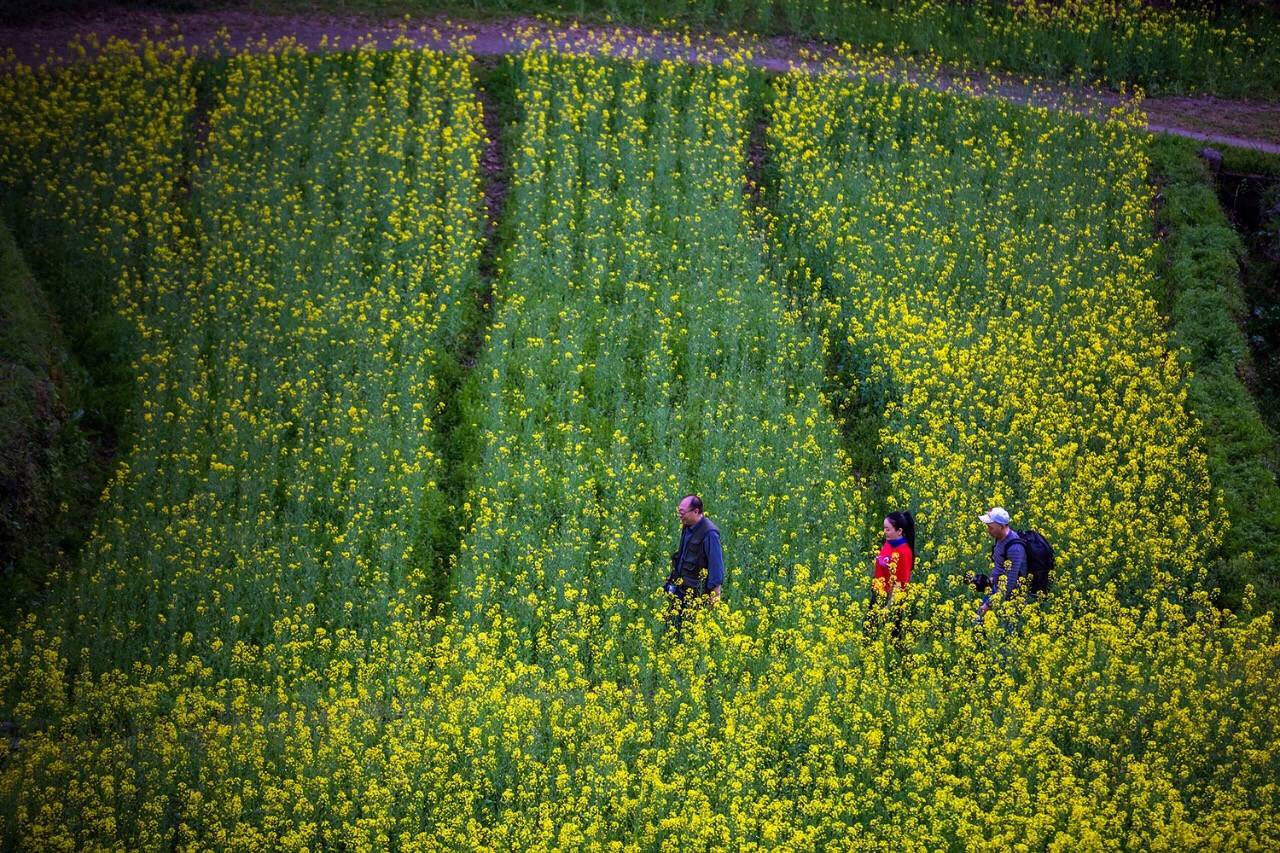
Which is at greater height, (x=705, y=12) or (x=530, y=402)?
(x=705, y=12)

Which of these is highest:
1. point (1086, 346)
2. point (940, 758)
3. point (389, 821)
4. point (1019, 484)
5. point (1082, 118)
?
point (1082, 118)

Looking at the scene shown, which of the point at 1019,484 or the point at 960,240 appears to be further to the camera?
the point at 960,240

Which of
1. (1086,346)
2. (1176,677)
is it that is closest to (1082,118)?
(1086,346)

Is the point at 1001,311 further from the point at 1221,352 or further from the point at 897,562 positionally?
the point at 897,562

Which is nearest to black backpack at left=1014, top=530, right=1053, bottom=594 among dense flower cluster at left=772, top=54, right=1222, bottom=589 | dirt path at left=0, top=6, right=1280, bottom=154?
dense flower cluster at left=772, top=54, right=1222, bottom=589

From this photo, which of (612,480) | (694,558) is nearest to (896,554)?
(694,558)

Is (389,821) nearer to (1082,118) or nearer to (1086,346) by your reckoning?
(1086,346)

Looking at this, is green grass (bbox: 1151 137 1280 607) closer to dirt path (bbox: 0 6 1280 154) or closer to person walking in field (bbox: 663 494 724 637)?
dirt path (bbox: 0 6 1280 154)
